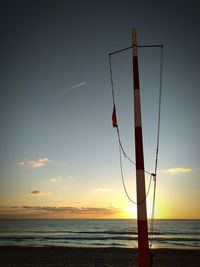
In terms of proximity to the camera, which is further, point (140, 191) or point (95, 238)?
point (95, 238)

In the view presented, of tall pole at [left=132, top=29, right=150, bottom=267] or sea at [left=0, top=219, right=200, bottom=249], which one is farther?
sea at [left=0, top=219, right=200, bottom=249]

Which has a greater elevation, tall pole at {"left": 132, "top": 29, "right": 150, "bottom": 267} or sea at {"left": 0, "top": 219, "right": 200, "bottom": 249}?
tall pole at {"left": 132, "top": 29, "right": 150, "bottom": 267}

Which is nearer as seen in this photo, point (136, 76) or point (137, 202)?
point (137, 202)

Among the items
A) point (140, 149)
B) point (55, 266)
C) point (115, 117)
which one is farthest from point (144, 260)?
point (55, 266)

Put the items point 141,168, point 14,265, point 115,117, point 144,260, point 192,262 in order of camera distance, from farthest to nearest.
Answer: point 192,262 < point 14,265 < point 115,117 < point 141,168 < point 144,260

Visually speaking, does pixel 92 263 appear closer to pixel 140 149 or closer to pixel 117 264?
pixel 117 264

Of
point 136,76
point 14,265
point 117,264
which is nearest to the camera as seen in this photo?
point 136,76

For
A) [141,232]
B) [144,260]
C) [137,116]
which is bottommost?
[144,260]

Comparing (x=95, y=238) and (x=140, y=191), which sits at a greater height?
(x=140, y=191)

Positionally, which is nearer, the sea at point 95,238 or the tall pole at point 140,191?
the tall pole at point 140,191

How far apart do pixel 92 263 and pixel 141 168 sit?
18.1 meters

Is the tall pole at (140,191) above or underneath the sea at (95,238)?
above

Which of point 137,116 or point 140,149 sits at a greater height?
point 137,116

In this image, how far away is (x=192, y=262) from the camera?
23688mm
